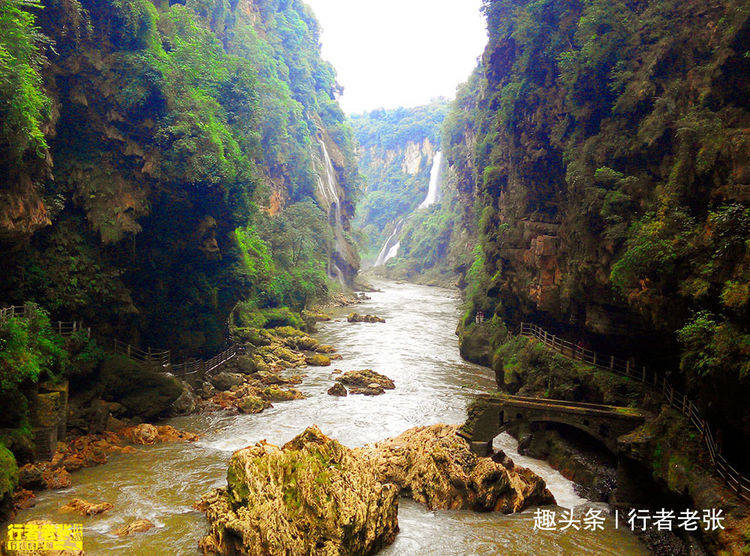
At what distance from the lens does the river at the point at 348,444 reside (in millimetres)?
13711

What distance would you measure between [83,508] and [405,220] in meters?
122

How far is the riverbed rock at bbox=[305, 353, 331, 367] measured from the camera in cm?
3509

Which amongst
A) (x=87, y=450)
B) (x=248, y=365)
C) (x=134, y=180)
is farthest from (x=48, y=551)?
(x=248, y=365)

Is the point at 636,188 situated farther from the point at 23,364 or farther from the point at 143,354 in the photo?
the point at 143,354

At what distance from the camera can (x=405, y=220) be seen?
435 ft

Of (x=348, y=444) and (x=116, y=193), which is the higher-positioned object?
(x=116, y=193)

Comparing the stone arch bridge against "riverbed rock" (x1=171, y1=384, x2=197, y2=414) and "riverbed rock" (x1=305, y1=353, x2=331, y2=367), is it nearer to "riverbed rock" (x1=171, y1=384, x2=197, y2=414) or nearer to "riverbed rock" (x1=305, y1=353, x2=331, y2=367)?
"riverbed rock" (x1=171, y1=384, x2=197, y2=414)

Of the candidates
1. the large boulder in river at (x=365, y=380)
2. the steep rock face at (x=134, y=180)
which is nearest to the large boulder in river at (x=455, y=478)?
the large boulder in river at (x=365, y=380)

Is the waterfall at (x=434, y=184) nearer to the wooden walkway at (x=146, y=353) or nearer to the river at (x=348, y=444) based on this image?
the river at (x=348, y=444)

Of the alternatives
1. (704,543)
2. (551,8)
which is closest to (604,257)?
(704,543)

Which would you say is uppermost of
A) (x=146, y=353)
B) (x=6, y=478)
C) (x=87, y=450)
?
(x=6, y=478)

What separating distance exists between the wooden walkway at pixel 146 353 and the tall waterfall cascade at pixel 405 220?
9162 centimetres

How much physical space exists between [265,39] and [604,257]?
68907 millimetres

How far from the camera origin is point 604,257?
61.6 feet
